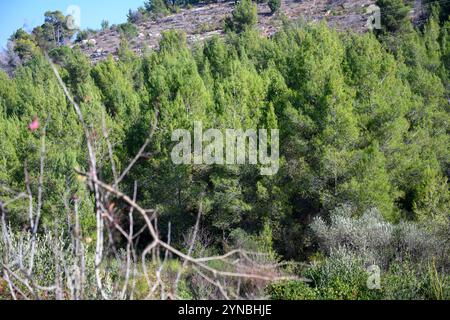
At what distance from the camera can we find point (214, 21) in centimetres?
5172

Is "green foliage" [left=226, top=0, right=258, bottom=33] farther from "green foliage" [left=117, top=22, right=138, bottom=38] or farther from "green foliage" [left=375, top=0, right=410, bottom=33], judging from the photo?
"green foliage" [left=117, top=22, right=138, bottom=38]

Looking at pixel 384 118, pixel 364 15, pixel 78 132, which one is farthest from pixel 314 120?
pixel 364 15

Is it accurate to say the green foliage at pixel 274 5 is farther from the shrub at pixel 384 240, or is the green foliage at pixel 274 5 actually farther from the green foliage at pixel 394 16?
the shrub at pixel 384 240

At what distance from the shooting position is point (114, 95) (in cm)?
2131

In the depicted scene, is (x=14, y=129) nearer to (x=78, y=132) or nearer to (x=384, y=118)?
(x=78, y=132)

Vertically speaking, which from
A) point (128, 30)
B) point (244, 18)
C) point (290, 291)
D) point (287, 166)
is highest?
point (128, 30)

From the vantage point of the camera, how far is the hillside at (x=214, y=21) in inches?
1623

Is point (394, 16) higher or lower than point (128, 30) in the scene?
lower

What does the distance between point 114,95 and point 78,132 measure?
14.8 ft

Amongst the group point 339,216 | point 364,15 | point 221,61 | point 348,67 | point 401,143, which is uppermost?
point 364,15

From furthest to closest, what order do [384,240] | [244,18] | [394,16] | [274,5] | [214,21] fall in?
[214,21] → [274,5] → [244,18] → [394,16] → [384,240]

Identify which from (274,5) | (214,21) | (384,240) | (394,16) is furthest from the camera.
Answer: (214,21)

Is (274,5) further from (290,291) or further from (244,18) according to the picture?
(290,291)

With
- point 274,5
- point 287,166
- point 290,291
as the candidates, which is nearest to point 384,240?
point 290,291
